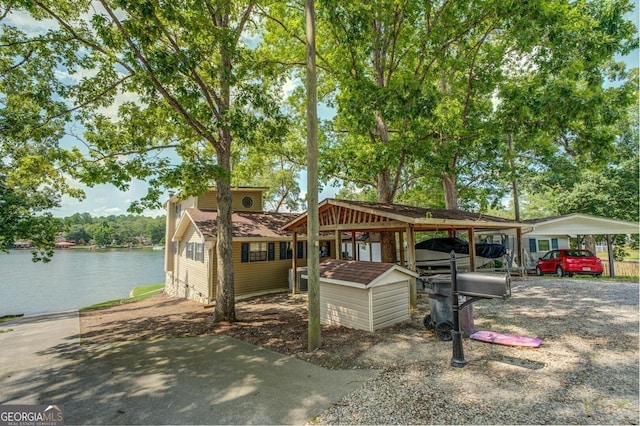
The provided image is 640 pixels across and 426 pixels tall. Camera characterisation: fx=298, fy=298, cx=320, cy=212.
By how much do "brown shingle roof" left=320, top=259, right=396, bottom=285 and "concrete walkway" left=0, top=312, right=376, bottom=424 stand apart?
8.64 feet

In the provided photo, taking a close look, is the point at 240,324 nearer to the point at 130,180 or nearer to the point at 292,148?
the point at 130,180

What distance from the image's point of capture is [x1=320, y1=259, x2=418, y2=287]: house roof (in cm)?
754

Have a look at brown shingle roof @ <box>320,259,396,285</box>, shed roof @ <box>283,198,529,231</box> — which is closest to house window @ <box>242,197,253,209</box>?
shed roof @ <box>283,198,529,231</box>

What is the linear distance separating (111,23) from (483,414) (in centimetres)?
1095

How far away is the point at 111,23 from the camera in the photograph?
24.7 feet

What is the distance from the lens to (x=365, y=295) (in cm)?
769

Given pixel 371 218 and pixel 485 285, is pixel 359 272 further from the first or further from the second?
pixel 485 285

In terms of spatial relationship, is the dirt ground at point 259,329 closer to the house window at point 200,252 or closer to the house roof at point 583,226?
the house window at point 200,252

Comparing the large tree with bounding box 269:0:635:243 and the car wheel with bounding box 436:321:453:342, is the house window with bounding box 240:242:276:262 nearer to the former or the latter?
the large tree with bounding box 269:0:635:243

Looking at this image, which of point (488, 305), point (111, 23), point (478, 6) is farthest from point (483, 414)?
point (478, 6)

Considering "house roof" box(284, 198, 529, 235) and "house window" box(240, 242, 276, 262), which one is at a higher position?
"house roof" box(284, 198, 529, 235)

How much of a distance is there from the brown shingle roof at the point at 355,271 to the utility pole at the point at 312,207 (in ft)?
5.42

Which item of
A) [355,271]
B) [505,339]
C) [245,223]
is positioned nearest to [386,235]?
[355,271]

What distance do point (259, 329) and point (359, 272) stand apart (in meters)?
3.21
